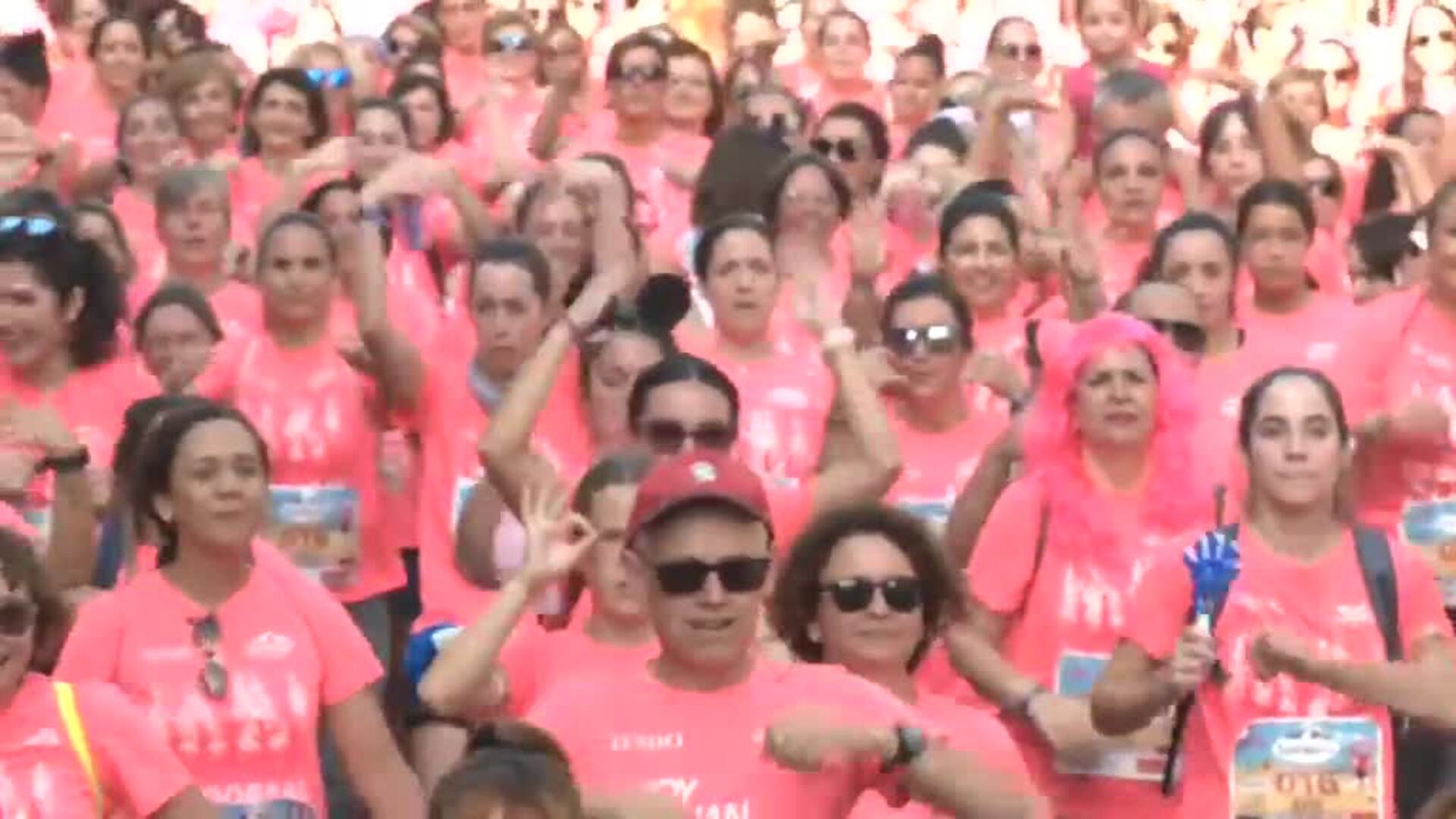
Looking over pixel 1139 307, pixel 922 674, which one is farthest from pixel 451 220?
pixel 922 674

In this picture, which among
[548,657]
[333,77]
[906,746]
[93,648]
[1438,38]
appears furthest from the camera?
[1438,38]

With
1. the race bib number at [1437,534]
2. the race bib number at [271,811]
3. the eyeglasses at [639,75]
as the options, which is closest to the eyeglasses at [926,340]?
the race bib number at [1437,534]

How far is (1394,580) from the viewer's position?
5293 millimetres

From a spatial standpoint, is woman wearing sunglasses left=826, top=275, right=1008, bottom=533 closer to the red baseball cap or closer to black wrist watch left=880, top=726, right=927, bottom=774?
the red baseball cap

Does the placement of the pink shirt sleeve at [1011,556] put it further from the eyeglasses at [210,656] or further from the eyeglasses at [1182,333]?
the eyeglasses at [210,656]

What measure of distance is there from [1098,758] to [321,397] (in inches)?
91.0

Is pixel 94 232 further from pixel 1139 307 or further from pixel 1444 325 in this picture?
pixel 1444 325

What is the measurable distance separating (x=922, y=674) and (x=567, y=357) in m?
1.21

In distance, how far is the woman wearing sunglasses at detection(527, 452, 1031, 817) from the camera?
14.0ft

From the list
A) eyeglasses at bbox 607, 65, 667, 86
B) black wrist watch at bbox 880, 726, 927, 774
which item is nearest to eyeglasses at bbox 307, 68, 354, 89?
eyeglasses at bbox 607, 65, 667, 86

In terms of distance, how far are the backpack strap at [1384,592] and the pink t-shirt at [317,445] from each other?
8.74 feet

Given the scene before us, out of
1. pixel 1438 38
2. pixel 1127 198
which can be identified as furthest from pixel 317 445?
pixel 1438 38

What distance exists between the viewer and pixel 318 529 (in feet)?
23.2

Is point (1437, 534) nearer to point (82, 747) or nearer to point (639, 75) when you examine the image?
point (82, 747)
